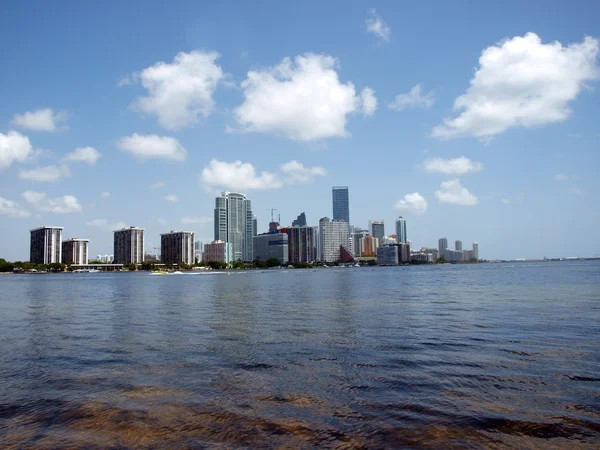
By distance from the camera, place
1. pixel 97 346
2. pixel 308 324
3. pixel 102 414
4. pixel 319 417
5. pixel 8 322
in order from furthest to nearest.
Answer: pixel 8 322
pixel 308 324
pixel 97 346
pixel 102 414
pixel 319 417

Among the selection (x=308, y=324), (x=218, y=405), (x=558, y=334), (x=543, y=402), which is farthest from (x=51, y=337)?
(x=558, y=334)

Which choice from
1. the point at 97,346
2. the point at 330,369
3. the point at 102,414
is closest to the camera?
the point at 102,414

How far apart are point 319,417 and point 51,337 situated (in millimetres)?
20429

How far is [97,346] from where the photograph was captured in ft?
74.3

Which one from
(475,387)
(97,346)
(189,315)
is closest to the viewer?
(475,387)

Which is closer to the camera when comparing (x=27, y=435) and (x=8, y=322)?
(x=27, y=435)

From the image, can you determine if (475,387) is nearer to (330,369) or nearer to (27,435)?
(330,369)

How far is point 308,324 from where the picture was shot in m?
28.6

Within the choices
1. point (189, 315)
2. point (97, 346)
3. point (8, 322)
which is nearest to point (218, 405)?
point (97, 346)

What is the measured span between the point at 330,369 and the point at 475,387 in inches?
198

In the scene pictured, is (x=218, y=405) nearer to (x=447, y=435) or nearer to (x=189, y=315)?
(x=447, y=435)

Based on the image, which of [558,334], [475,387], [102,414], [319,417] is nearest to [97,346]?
[102,414]

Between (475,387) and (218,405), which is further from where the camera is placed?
(475,387)

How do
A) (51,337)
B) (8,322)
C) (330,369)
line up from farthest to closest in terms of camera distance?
(8,322) → (51,337) → (330,369)
